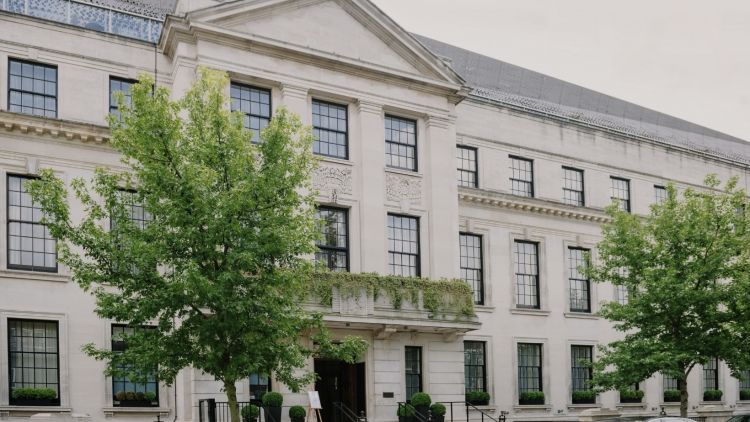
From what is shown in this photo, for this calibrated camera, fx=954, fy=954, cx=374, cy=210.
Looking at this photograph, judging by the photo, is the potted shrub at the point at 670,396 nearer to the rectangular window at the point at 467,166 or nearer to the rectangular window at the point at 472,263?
the rectangular window at the point at 472,263

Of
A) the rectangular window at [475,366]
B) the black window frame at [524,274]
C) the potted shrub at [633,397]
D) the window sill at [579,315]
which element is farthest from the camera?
the potted shrub at [633,397]

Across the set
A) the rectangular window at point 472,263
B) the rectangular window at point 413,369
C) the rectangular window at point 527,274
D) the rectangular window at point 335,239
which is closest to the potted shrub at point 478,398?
the rectangular window at point 472,263

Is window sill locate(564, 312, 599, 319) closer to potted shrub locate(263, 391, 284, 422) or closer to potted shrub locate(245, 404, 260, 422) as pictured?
potted shrub locate(263, 391, 284, 422)

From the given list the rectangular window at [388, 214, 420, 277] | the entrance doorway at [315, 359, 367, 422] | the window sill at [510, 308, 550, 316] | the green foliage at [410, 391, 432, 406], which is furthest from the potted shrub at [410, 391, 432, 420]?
the window sill at [510, 308, 550, 316]

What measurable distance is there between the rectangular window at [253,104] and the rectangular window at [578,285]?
1604cm

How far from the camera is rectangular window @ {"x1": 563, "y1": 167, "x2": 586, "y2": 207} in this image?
40.6 m

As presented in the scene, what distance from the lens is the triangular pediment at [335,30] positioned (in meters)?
29.9

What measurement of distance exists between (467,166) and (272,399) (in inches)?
548

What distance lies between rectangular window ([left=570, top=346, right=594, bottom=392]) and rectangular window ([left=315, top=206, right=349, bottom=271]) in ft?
42.8

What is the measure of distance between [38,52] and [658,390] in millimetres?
28892

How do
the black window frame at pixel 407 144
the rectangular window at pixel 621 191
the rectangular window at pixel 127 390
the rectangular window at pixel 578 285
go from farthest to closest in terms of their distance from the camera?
the rectangular window at pixel 621 191, the rectangular window at pixel 578 285, the black window frame at pixel 407 144, the rectangular window at pixel 127 390

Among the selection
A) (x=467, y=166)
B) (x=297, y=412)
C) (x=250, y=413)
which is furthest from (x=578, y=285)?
(x=250, y=413)

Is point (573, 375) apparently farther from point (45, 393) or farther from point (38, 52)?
point (38, 52)

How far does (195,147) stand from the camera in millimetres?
22688
